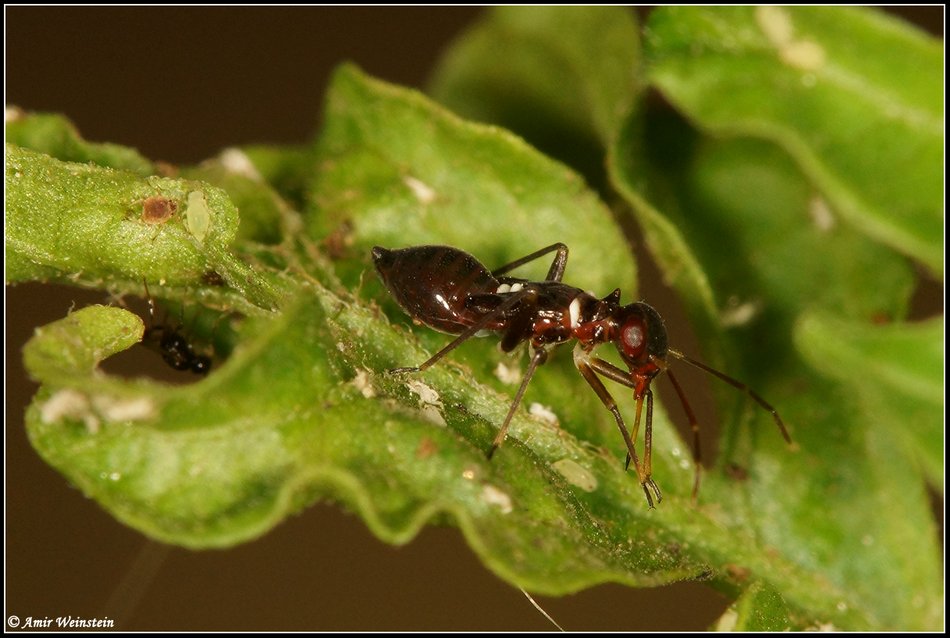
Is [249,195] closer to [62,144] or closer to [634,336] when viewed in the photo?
[62,144]

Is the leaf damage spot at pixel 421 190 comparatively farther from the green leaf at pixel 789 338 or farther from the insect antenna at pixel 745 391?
the insect antenna at pixel 745 391

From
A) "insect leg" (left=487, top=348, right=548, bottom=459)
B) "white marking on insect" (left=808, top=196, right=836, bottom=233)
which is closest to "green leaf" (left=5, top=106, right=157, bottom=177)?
"insect leg" (left=487, top=348, right=548, bottom=459)

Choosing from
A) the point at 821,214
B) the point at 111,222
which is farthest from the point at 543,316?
the point at 111,222

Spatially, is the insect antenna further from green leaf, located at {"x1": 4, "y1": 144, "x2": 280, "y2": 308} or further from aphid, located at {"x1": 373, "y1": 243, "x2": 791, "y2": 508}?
green leaf, located at {"x1": 4, "y1": 144, "x2": 280, "y2": 308}

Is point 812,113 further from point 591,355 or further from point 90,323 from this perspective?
point 90,323

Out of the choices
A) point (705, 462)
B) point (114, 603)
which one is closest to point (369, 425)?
point (705, 462)

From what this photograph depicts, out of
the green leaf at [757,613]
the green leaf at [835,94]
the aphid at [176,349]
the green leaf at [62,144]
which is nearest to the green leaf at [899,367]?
the green leaf at [835,94]

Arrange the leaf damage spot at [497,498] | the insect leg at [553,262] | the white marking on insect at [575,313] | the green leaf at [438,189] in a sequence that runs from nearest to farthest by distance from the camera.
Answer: the leaf damage spot at [497,498]
the green leaf at [438,189]
the insect leg at [553,262]
the white marking on insect at [575,313]
